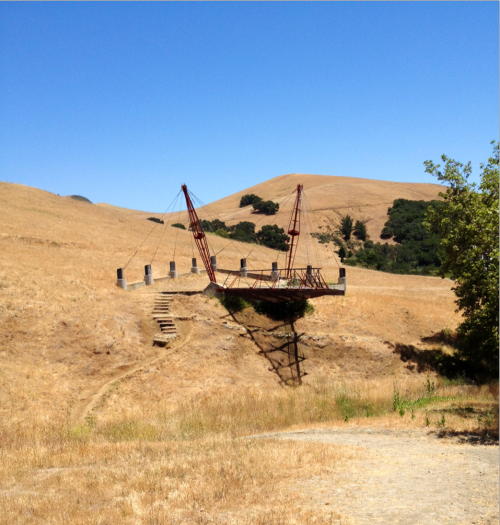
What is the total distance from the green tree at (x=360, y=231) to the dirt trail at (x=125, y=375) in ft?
236

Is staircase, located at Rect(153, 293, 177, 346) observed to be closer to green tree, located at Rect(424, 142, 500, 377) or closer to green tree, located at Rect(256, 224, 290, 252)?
green tree, located at Rect(424, 142, 500, 377)

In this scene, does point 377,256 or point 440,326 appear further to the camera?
point 377,256

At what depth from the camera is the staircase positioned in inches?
973

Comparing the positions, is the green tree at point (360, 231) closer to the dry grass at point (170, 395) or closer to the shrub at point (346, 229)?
the shrub at point (346, 229)

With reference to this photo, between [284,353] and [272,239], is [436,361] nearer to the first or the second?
[284,353]

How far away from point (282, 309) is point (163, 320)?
7.20 meters

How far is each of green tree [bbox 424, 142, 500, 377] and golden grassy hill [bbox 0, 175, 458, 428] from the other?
5703 mm

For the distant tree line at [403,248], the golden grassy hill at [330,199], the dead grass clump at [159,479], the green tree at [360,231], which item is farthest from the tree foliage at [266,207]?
the dead grass clump at [159,479]

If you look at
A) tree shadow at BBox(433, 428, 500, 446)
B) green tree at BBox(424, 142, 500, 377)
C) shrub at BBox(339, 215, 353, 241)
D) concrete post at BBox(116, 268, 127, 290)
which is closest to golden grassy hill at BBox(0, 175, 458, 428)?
concrete post at BBox(116, 268, 127, 290)

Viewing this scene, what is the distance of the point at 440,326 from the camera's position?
31.7 metres

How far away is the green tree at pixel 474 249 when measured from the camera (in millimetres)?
20078

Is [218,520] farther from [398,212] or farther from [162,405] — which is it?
[398,212]

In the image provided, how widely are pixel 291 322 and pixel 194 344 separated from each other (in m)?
6.47

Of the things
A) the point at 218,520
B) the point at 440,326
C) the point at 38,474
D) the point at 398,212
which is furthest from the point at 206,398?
the point at 398,212
